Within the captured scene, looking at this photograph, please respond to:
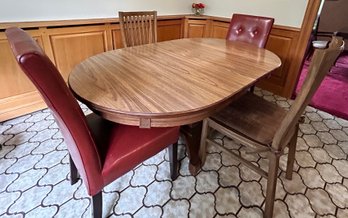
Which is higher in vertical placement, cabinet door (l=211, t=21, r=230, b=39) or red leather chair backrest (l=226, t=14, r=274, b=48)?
red leather chair backrest (l=226, t=14, r=274, b=48)

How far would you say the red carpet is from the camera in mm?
2443

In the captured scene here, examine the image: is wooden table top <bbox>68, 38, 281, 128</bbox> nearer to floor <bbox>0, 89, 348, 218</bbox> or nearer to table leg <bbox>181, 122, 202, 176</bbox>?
table leg <bbox>181, 122, 202, 176</bbox>

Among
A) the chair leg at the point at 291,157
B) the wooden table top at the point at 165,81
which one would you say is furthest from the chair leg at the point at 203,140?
the chair leg at the point at 291,157

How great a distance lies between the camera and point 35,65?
24.0 inches

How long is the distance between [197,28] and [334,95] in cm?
208

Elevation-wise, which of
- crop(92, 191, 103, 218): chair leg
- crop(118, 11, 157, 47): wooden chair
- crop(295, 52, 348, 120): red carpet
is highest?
crop(118, 11, 157, 47): wooden chair

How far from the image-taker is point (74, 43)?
2.25 m

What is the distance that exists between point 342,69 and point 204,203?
3.81 metres

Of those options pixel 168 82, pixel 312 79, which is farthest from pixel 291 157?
pixel 168 82

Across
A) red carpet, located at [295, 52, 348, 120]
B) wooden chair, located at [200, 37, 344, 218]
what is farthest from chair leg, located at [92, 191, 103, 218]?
red carpet, located at [295, 52, 348, 120]

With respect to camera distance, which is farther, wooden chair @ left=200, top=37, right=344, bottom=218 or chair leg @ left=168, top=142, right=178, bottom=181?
chair leg @ left=168, top=142, right=178, bottom=181

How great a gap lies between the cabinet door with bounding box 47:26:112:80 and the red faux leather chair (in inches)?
51.4

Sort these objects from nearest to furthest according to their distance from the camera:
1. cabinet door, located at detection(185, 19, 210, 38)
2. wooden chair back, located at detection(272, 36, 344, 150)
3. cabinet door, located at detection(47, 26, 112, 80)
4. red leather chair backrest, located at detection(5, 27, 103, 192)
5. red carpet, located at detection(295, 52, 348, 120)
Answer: red leather chair backrest, located at detection(5, 27, 103, 192) → wooden chair back, located at detection(272, 36, 344, 150) → cabinet door, located at detection(47, 26, 112, 80) → red carpet, located at detection(295, 52, 348, 120) → cabinet door, located at detection(185, 19, 210, 38)

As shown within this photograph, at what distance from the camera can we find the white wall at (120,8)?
198 cm
